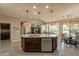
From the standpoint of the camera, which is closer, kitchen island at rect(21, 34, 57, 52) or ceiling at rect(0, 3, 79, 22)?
ceiling at rect(0, 3, 79, 22)

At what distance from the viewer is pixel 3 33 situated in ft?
40.5

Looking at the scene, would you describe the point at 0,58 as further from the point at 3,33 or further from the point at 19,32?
the point at 19,32

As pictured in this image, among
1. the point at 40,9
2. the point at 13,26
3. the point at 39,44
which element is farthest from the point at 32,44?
the point at 13,26

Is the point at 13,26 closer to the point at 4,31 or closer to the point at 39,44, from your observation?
the point at 4,31

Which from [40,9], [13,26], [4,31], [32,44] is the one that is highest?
[40,9]

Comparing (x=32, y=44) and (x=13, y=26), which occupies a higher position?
(x=13, y=26)

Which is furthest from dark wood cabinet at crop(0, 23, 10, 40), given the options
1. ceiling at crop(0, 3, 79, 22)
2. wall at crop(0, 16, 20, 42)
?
A: ceiling at crop(0, 3, 79, 22)

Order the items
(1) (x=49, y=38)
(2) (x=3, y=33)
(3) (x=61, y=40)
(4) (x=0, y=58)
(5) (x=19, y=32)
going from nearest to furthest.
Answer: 1. (4) (x=0, y=58)
2. (1) (x=49, y=38)
3. (3) (x=61, y=40)
4. (2) (x=3, y=33)
5. (5) (x=19, y=32)

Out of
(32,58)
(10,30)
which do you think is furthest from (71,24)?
(32,58)

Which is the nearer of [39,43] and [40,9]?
[39,43]

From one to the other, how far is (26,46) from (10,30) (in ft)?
18.0

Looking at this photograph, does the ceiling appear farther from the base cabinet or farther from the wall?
the base cabinet

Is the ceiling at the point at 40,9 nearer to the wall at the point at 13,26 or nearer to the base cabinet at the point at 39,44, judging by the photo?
the wall at the point at 13,26

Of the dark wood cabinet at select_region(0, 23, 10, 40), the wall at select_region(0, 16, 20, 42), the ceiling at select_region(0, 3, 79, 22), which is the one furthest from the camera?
the dark wood cabinet at select_region(0, 23, 10, 40)
